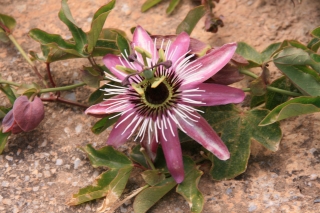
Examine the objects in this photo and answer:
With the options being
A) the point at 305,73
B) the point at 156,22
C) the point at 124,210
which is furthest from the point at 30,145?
the point at 305,73

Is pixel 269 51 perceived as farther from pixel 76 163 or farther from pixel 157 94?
pixel 76 163

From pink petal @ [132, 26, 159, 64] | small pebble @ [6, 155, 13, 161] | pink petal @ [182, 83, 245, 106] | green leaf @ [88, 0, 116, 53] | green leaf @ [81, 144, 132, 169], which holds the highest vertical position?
green leaf @ [88, 0, 116, 53]

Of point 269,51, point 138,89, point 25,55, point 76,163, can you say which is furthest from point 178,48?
point 25,55

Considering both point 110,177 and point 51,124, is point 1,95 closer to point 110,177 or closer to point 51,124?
point 51,124

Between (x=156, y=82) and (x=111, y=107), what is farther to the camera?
(x=111, y=107)

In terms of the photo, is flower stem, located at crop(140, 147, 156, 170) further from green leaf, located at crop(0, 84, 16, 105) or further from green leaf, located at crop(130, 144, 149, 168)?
green leaf, located at crop(0, 84, 16, 105)

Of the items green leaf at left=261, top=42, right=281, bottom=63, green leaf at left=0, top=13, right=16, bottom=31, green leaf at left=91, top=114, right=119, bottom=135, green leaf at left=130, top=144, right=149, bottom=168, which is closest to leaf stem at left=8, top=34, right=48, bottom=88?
green leaf at left=0, top=13, right=16, bottom=31

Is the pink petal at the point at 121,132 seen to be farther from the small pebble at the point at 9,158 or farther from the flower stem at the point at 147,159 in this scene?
the small pebble at the point at 9,158

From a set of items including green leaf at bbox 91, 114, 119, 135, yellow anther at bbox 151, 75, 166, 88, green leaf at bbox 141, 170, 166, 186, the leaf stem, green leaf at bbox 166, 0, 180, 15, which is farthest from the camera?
green leaf at bbox 166, 0, 180, 15
